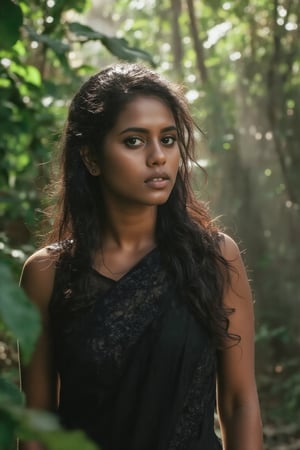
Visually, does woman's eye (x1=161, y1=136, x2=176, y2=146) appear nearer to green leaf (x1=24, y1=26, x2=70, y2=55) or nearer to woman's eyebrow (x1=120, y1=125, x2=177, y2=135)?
woman's eyebrow (x1=120, y1=125, x2=177, y2=135)

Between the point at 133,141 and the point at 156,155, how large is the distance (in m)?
0.10

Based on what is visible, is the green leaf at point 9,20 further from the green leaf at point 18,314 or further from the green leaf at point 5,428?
the green leaf at point 5,428

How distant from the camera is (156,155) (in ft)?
7.09

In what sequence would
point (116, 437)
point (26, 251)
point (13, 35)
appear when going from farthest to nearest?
point (26, 251), point (116, 437), point (13, 35)

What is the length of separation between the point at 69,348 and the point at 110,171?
0.47 metres

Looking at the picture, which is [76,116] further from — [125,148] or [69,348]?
[69,348]

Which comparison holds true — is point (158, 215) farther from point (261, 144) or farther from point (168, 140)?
point (261, 144)

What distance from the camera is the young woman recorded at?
85.4 inches

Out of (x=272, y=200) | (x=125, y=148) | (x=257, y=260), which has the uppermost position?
(x=125, y=148)

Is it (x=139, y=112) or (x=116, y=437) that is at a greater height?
(x=139, y=112)

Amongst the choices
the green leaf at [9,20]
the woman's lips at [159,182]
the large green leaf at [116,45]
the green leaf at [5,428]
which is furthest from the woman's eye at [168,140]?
the green leaf at [5,428]

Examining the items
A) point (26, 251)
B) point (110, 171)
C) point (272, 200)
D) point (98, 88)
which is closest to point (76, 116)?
point (98, 88)

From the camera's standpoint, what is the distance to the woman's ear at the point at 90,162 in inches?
96.2

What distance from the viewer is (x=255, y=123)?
6586 mm
